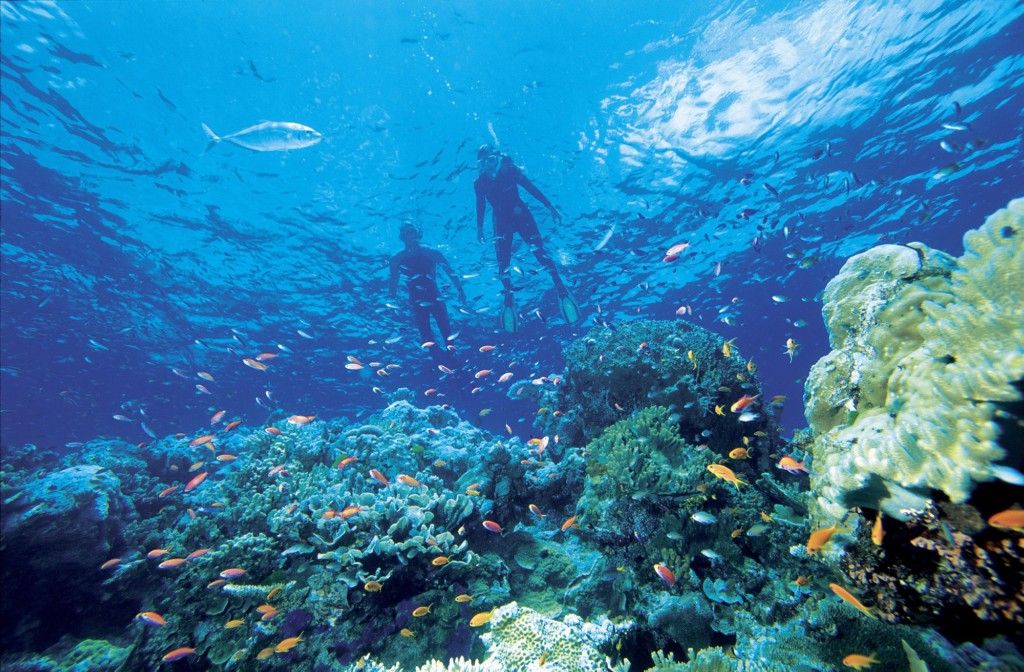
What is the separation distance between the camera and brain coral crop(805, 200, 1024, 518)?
2.29m

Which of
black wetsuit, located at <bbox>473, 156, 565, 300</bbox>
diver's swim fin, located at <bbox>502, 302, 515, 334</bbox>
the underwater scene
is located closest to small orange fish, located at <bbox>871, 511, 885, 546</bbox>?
the underwater scene

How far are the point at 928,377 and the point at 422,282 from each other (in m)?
16.3

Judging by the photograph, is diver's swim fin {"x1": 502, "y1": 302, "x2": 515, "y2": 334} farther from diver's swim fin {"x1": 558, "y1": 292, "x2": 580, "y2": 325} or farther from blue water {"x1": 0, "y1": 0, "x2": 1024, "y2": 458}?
blue water {"x1": 0, "y1": 0, "x2": 1024, "y2": 458}

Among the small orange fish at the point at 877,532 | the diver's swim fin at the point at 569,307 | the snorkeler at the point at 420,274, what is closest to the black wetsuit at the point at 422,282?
the snorkeler at the point at 420,274

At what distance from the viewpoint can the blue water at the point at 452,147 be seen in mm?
10805

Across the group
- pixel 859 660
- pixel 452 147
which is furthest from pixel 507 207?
pixel 859 660

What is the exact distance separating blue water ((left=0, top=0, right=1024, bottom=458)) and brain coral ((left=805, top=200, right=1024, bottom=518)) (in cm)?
594

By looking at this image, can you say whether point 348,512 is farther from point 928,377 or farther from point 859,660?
point 928,377

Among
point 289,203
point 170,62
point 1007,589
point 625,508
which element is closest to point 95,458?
point 289,203

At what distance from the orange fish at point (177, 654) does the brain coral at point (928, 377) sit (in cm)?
702

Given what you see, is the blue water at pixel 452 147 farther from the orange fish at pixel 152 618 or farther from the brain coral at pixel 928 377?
the orange fish at pixel 152 618

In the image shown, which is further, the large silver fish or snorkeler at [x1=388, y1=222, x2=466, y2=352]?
snorkeler at [x1=388, y1=222, x2=466, y2=352]

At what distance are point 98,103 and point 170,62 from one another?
2.87 meters

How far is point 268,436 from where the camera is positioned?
903cm
